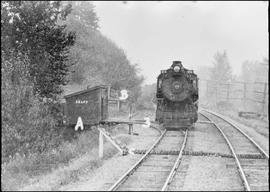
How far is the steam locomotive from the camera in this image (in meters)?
23.8

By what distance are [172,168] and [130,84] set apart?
98.5 ft

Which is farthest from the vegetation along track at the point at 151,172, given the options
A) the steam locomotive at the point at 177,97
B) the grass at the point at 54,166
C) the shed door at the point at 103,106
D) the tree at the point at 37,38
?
the steam locomotive at the point at 177,97

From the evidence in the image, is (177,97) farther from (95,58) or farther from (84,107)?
(95,58)

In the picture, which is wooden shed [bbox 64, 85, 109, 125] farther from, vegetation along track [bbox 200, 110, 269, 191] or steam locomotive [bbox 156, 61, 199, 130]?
steam locomotive [bbox 156, 61, 199, 130]

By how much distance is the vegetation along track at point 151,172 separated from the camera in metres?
10.6

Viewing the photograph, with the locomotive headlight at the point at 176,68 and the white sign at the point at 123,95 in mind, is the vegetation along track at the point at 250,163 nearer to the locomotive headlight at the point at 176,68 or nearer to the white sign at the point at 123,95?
the locomotive headlight at the point at 176,68

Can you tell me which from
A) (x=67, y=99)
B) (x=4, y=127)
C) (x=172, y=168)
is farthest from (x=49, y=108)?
(x=172, y=168)

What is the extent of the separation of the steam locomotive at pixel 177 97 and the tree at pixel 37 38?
848 centimetres

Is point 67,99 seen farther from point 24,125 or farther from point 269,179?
point 269,179

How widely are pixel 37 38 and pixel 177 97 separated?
9627 mm

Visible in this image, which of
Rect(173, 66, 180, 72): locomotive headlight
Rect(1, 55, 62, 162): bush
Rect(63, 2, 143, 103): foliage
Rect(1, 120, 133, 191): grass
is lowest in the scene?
Rect(1, 120, 133, 191): grass

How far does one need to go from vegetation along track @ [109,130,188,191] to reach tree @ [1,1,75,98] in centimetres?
462

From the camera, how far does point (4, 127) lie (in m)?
13.9

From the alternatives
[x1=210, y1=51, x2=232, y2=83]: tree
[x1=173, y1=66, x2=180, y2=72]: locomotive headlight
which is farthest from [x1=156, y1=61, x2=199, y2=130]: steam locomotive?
[x1=210, y1=51, x2=232, y2=83]: tree
